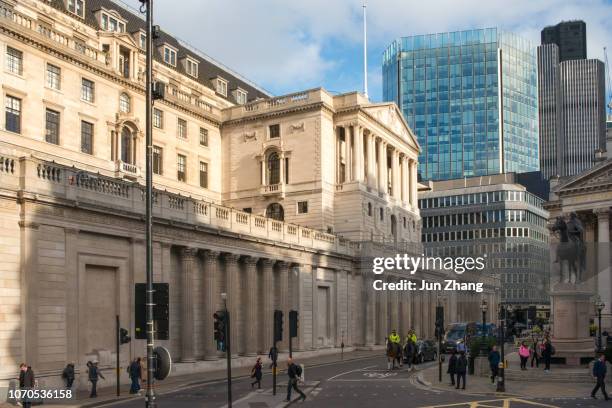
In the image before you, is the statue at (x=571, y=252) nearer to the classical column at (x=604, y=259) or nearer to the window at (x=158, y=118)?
the window at (x=158, y=118)

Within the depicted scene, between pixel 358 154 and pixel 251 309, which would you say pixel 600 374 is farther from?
pixel 358 154

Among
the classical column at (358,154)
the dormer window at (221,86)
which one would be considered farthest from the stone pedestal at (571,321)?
the dormer window at (221,86)

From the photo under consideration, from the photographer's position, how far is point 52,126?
5403 centimetres

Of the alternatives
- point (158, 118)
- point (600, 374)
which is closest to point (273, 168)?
point (158, 118)

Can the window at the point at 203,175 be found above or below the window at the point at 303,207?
above

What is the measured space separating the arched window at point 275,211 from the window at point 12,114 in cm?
2847

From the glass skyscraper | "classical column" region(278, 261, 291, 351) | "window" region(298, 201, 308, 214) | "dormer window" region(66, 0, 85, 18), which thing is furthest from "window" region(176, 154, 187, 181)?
the glass skyscraper

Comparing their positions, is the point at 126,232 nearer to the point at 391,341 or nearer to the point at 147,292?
the point at 391,341

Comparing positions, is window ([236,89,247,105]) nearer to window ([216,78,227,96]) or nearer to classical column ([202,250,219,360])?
window ([216,78,227,96])

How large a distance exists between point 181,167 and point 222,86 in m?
15.8

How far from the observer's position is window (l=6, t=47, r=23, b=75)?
50397 mm

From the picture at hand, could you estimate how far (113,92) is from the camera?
5984cm

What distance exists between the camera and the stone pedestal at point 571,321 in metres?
39.1

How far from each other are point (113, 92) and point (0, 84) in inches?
435
